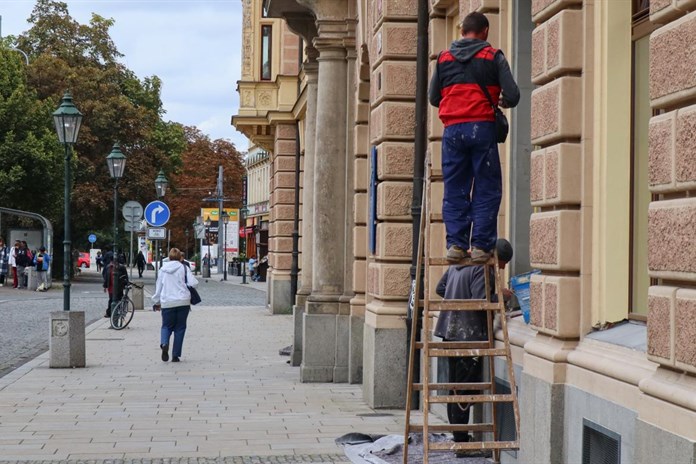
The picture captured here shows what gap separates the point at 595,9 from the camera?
7.62 m

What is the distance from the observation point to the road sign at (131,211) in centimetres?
3173

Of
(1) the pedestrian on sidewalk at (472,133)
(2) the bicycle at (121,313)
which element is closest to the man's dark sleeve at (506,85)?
(1) the pedestrian on sidewalk at (472,133)

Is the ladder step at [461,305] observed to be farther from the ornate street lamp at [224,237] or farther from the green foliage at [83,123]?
the ornate street lamp at [224,237]

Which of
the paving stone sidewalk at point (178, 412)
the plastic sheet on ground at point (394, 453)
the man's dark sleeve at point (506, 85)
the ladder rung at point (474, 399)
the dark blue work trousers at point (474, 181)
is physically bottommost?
the paving stone sidewalk at point (178, 412)

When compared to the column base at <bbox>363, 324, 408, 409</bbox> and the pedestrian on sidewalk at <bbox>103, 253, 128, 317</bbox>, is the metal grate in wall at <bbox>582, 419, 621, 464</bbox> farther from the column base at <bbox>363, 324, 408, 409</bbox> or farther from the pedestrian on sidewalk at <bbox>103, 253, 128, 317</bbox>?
the pedestrian on sidewalk at <bbox>103, 253, 128, 317</bbox>

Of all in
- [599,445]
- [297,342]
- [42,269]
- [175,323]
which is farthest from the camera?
[42,269]

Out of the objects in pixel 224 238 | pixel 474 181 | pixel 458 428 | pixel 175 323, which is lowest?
pixel 458 428

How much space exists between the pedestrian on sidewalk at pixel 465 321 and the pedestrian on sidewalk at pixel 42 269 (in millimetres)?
37724

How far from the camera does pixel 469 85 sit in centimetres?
824

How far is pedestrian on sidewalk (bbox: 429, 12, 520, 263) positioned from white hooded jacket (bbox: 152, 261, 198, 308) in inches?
430

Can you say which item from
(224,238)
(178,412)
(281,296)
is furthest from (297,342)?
(224,238)

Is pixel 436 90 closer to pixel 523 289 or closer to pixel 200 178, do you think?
pixel 523 289

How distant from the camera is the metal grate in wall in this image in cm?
681

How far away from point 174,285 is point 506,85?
11646mm
